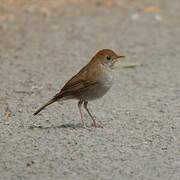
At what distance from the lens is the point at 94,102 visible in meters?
11.2

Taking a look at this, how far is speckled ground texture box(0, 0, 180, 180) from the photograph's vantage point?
8.23 metres

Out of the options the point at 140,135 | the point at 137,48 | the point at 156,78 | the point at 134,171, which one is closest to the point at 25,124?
the point at 140,135

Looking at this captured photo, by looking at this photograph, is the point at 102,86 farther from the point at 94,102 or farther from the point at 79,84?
the point at 94,102

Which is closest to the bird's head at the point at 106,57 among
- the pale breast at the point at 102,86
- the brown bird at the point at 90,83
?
the brown bird at the point at 90,83

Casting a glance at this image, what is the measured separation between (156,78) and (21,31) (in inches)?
156

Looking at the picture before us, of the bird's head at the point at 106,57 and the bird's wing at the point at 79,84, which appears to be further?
the bird's head at the point at 106,57

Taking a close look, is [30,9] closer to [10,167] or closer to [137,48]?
[137,48]

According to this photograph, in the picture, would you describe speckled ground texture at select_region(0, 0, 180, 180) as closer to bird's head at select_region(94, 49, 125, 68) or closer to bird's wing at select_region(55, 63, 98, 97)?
bird's wing at select_region(55, 63, 98, 97)

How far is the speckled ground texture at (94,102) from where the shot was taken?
8.23 metres

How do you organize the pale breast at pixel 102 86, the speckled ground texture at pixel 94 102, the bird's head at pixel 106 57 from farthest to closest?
1. the bird's head at pixel 106 57
2. the pale breast at pixel 102 86
3. the speckled ground texture at pixel 94 102

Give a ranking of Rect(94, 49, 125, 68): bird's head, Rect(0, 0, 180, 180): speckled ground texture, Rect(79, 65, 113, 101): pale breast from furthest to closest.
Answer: Rect(94, 49, 125, 68): bird's head
Rect(79, 65, 113, 101): pale breast
Rect(0, 0, 180, 180): speckled ground texture

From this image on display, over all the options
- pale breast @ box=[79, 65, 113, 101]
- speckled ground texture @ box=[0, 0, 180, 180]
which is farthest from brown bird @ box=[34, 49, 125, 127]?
speckled ground texture @ box=[0, 0, 180, 180]

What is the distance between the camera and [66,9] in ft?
56.5

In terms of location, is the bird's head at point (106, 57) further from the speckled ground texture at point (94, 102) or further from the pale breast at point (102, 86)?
the speckled ground texture at point (94, 102)
